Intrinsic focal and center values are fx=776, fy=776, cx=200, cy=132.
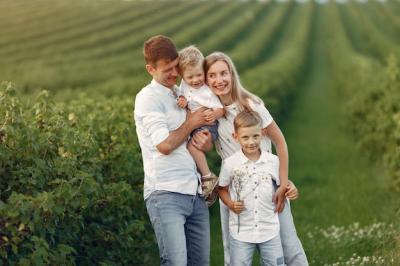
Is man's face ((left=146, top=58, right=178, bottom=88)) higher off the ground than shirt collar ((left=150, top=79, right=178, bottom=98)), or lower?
higher

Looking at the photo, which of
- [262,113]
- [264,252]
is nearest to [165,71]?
[262,113]

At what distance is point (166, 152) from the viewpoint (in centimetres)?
510

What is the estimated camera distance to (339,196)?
38.5 ft

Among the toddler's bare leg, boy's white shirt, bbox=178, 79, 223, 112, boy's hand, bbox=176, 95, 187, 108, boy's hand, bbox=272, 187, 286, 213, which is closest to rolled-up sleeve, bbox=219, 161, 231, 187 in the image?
the toddler's bare leg

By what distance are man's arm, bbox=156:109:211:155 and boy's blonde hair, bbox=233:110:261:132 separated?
25 centimetres

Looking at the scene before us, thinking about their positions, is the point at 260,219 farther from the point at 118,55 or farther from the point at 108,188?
the point at 118,55

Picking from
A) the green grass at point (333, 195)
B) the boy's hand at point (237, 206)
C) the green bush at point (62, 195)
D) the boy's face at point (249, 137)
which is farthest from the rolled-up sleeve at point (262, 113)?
the green grass at point (333, 195)

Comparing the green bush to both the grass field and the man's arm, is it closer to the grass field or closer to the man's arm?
the grass field

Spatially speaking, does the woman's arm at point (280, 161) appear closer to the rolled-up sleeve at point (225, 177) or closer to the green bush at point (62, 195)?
the rolled-up sleeve at point (225, 177)

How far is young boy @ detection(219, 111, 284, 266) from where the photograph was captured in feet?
18.0

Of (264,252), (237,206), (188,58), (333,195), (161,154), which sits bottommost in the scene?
(333,195)

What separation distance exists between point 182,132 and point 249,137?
0.54m

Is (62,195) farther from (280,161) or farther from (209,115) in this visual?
(280,161)

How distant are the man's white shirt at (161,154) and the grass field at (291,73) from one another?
79 cm
